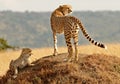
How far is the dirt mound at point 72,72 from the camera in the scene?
561 inches

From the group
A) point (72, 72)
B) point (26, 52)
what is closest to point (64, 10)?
point (26, 52)

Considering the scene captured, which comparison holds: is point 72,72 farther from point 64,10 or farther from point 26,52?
point 64,10

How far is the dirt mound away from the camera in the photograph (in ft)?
46.8

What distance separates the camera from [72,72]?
47.6 feet

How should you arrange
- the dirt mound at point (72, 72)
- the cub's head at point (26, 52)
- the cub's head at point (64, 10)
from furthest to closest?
the cub's head at point (64, 10)
the cub's head at point (26, 52)
the dirt mound at point (72, 72)

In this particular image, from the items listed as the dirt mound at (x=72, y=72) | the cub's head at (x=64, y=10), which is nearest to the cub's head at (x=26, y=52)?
the dirt mound at (x=72, y=72)

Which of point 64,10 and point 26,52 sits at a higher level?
point 64,10

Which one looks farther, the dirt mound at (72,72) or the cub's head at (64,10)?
the cub's head at (64,10)

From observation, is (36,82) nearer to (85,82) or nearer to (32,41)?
(85,82)

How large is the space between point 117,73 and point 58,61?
1.88m

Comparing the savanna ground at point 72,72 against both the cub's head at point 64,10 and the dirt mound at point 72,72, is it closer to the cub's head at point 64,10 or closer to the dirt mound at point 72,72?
the dirt mound at point 72,72

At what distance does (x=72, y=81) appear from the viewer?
46.3 feet

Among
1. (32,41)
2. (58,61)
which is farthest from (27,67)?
(32,41)

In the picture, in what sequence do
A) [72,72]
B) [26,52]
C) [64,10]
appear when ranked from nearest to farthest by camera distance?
1. [72,72]
2. [26,52]
3. [64,10]
